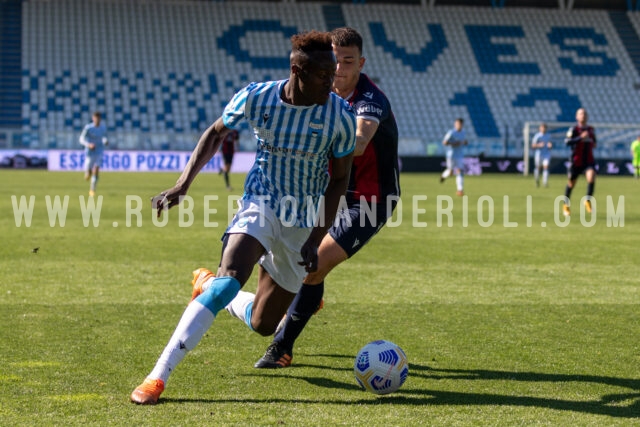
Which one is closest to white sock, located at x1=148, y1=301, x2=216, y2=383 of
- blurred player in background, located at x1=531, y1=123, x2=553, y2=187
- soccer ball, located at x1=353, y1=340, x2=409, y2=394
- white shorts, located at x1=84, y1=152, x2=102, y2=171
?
soccer ball, located at x1=353, y1=340, x2=409, y2=394

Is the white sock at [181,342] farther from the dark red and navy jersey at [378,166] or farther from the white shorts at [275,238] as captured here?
the dark red and navy jersey at [378,166]

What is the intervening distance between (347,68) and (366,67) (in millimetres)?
41288

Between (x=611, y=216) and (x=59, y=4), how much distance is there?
36.3 meters

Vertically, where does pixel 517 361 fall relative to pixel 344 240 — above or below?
below

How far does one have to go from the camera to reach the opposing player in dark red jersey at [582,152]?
62.6 ft

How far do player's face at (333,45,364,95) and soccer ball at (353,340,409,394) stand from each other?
1.91 meters

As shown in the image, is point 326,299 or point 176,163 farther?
point 176,163

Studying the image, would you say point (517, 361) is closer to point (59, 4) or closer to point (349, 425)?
point (349, 425)

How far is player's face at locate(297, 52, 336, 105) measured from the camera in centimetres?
471

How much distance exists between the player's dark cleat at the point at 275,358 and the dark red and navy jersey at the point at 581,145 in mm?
14698

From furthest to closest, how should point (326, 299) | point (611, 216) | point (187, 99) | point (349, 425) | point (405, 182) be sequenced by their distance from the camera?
point (187, 99) → point (405, 182) → point (611, 216) → point (326, 299) → point (349, 425)

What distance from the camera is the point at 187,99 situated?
44.0 m

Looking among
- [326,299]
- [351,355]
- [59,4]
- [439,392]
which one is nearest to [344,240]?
[351,355]

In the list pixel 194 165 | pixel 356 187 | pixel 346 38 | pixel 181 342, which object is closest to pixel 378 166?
pixel 356 187
